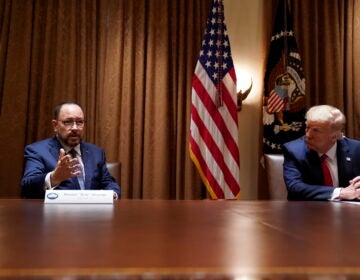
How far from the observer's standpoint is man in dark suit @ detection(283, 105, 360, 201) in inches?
96.6

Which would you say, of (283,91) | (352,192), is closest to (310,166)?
(352,192)

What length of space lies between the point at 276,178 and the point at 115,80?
6.00ft

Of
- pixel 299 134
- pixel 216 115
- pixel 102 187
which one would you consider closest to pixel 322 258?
pixel 102 187

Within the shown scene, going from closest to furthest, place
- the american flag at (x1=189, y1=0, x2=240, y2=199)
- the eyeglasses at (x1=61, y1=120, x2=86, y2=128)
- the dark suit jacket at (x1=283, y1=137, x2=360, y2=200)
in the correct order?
1. the dark suit jacket at (x1=283, y1=137, x2=360, y2=200)
2. the eyeglasses at (x1=61, y1=120, x2=86, y2=128)
3. the american flag at (x1=189, y1=0, x2=240, y2=199)

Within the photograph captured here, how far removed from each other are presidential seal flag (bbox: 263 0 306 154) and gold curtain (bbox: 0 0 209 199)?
2.54 ft

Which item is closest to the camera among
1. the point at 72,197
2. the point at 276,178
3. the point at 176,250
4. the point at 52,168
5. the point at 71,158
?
the point at 176,250

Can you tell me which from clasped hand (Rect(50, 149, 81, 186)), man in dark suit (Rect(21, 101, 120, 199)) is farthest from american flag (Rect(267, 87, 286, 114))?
clasped hand (Rect(50, 149, 81, 186))

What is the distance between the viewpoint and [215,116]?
136 inches

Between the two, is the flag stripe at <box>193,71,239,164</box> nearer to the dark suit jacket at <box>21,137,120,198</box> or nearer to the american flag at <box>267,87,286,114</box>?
the american flag at <box>267,87,286,114</box>

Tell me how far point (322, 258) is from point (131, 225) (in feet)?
1.46

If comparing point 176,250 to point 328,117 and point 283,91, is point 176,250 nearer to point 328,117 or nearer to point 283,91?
point 328,117

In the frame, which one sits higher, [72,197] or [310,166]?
[310,166]

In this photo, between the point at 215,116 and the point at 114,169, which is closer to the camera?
the point at 114,169

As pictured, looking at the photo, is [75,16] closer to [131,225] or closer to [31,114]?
[31,114]
